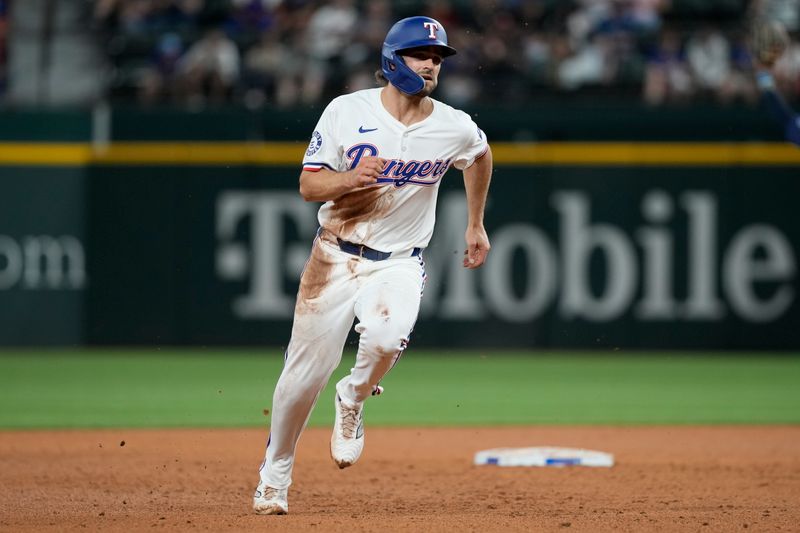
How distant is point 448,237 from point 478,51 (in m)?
2.30

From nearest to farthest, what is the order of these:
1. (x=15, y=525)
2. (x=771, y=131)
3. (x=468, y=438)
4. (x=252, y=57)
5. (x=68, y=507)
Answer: (x=15, y=525) → (x=68, y=507) → (x=468, y=438) → (x=771, y=131) → (x=252, y=57)

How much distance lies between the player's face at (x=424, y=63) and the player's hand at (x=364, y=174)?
487mm

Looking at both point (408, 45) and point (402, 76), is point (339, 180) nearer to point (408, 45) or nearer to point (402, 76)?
point (402, 76)

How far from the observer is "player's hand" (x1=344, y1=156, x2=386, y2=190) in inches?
218

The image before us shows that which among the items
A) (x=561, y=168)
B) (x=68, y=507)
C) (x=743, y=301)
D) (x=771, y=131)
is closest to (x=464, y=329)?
(x=561, y=168)

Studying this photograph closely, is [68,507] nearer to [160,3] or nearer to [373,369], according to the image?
[373,369]

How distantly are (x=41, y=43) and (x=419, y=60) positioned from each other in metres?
10.7

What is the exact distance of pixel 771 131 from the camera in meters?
14.3

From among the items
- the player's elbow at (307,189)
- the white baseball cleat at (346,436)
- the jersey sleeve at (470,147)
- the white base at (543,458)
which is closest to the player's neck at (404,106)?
the jersey sleeve at (470,147)

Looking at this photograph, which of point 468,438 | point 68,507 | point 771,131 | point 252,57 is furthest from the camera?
point 252,57

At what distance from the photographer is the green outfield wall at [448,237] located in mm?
14367

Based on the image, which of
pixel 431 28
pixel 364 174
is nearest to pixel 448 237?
pixel 431 28

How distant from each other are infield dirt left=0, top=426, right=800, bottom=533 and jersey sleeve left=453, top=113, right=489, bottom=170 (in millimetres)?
1656

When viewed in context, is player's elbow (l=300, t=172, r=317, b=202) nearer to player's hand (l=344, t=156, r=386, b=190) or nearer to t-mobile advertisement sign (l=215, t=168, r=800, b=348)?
player's hand (l=344, t=156, r=386, b=190)
